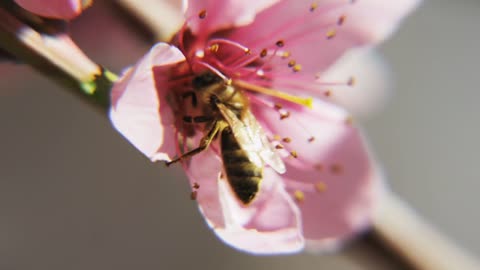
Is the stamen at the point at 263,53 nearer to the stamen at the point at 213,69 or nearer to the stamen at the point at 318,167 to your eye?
the stamen at the point at 213,69

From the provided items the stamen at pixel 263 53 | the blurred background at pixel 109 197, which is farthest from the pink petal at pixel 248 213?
the blurred background at pixel 109 197

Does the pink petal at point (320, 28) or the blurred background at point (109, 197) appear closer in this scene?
the pink petal at point (320, 28)

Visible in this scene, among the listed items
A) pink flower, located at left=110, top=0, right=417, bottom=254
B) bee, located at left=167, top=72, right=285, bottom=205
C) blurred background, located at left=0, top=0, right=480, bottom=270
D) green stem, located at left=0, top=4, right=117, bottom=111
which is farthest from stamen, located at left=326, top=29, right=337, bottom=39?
blurred background, located at left=0, top=0, right=480, bottom=270

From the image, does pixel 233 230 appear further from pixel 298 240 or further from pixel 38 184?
pixel 38 184

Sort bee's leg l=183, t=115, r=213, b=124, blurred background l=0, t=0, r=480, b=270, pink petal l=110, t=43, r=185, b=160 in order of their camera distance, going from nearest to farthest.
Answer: pink petal l=110, t=43, r=185, b=160 < bee's leg l=183, t=115, r=213, b=124 < blurred background l=0, t=0, r=480, b=270

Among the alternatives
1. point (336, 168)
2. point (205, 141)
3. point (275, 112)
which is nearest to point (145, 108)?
point (205, 141)

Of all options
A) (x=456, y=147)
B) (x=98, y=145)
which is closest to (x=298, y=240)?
(x=98, y=145)

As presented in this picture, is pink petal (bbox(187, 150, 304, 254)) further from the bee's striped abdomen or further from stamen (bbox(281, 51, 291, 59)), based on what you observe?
stamen (bbox(281, 51, 291, 59))
